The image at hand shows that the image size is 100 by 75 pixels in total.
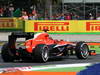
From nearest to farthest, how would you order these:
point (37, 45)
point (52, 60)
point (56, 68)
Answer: point (56, 68) → point (37, 45) → point (52, 60)

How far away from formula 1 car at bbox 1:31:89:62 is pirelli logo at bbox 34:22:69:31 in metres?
10.2

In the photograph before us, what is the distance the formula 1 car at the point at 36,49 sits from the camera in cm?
1374

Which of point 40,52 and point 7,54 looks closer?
point 40,52

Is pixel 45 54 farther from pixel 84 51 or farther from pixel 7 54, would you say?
pixel 84 51

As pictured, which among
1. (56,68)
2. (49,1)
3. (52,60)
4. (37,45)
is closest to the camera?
(56,68)

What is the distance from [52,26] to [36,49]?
11.8 m

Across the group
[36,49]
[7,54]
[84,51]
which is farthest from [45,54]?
[84,51]

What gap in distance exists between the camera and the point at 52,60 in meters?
15.0

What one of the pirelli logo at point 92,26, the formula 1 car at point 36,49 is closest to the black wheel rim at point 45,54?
the formula 1 car at point 36,49

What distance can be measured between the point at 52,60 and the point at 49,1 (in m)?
16.6

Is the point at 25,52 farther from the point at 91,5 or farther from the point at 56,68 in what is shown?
the point at 91,5

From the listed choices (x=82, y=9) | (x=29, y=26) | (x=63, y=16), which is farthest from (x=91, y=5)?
(x=29, y=26)

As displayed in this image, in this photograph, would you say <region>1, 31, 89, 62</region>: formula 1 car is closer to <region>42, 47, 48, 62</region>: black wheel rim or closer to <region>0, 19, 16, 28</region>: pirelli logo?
<region>42, 47, 48, 62</region>: black wheel rim

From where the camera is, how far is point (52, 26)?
2538 cm
